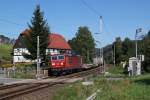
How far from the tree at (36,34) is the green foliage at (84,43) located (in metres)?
72.4

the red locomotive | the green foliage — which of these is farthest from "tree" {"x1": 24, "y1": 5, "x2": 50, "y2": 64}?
the green foliage

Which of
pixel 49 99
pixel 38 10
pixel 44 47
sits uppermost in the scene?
pixel 38 10

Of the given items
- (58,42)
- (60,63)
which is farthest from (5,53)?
(60,63)

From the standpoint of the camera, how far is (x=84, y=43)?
495ft

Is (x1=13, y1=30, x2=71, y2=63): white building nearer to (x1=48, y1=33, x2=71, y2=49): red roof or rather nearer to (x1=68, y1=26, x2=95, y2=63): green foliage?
(x1=48, y1=33, x2=71, y2=49): red roof

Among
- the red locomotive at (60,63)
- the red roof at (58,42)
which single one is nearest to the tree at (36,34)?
the red locomotive at (60,63)

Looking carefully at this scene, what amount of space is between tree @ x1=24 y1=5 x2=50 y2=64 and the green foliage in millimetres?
72366

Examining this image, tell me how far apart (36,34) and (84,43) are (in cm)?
7901

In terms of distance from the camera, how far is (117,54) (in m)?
122

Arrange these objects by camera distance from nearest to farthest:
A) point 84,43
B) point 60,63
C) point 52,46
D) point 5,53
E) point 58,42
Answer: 1. point 60,63
2. point 52,46
3. point 58,42
4. point 84,43
5. point 5,53

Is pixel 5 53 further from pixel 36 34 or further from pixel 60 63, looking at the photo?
pixel 60 63

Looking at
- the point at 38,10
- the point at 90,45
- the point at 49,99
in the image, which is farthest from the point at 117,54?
the point at 49,99

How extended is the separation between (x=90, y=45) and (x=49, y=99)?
416ft

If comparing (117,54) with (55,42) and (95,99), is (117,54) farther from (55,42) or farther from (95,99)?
(95,99)
